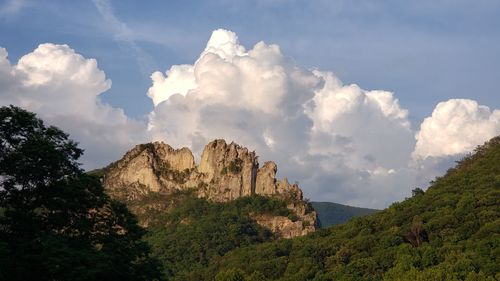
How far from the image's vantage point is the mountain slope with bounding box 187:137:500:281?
86062 mm

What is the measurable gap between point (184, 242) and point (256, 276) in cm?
6795

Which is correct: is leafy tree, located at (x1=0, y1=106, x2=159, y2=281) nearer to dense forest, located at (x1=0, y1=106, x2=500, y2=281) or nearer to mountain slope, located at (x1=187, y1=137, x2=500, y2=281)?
dense forest, located at (x1=0, y1=106, x2=500, y2=281)

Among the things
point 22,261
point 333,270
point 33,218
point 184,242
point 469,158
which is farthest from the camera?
point 184,242

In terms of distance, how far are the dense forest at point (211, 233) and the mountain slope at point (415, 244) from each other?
8.5 inches

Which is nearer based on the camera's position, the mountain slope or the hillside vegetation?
the mountain slope

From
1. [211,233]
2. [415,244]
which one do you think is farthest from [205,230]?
[415,244]

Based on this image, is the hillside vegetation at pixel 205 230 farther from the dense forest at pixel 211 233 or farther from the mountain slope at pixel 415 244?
the mountain slope at pixel 415 244

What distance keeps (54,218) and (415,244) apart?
78.8 metres

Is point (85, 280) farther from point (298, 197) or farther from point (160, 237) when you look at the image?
point (298, 197)

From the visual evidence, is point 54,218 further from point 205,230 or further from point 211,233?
point 205,230

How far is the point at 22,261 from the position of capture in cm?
3603

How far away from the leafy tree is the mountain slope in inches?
1858

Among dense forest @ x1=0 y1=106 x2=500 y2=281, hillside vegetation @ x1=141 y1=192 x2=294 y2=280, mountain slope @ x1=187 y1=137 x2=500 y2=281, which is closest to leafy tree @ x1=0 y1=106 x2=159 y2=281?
dense forest @ x1=0 y1=106 x2=500 y2=281

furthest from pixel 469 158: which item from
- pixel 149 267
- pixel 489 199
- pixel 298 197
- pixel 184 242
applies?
pixel 149 267
